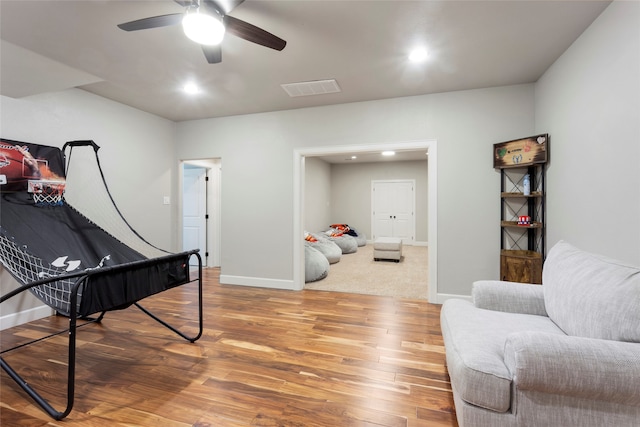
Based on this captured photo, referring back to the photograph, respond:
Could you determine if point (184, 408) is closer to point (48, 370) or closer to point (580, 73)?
point (48, 370)

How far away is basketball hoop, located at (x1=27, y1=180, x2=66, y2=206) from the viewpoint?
2855 mm

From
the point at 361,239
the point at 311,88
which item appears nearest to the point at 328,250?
the point at 361,239

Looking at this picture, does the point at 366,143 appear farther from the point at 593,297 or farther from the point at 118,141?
the point at 118,141

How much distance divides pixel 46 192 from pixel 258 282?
2.61 meters

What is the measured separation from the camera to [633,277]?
1.30m

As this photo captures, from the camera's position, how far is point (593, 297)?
1.39m

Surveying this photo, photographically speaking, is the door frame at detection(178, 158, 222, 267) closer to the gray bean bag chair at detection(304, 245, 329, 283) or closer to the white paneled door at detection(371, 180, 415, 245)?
the gray bean bag chair at detection(304, 245, 329, 283)

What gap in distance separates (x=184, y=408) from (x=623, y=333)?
2213 millimetres

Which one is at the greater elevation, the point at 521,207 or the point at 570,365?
the point at 521,207

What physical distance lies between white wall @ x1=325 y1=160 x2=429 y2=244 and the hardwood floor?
578cm

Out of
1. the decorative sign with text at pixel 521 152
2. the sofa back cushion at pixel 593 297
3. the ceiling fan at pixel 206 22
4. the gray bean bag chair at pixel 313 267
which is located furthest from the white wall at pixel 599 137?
the gray bean bag chair at pixel 313 267

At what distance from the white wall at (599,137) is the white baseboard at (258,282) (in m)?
3.14

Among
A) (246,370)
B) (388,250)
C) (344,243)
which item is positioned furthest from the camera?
(344,243)

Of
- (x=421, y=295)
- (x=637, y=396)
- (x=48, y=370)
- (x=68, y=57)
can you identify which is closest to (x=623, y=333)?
(x=637, y=396)
